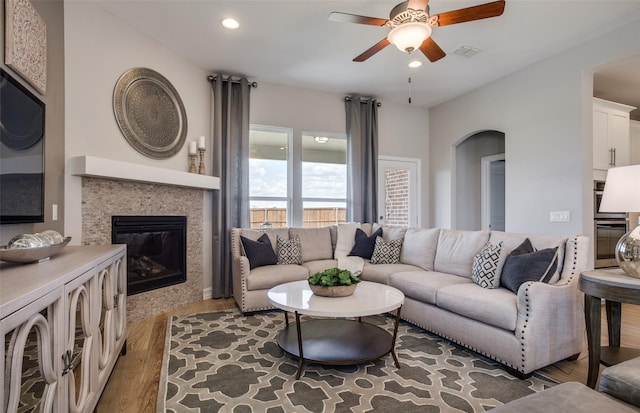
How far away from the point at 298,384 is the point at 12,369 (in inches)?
59.2

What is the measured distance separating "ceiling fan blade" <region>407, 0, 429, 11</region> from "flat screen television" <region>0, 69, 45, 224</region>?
2.45 m

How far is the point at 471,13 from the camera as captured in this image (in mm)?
2344

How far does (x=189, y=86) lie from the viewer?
409 centimetres

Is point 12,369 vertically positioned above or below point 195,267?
above

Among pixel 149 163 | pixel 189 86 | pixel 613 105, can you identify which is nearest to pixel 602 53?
pixel 613 105

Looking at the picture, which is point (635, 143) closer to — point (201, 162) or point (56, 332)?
point (201, 162)

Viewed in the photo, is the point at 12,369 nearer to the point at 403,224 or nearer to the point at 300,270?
the point at 300,270

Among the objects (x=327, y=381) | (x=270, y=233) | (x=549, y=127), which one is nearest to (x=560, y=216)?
(x=549, y=127)

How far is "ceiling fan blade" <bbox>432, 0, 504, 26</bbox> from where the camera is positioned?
7.39 ft

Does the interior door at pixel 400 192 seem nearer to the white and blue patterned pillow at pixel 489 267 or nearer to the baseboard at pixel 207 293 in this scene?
the white and blue patterned pillow at pixel 489 267

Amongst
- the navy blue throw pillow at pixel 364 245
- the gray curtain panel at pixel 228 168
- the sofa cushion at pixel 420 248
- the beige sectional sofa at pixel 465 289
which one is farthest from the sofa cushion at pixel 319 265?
the gray curtain panel at pixel 228 168

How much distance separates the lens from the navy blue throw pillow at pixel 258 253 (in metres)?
3.82

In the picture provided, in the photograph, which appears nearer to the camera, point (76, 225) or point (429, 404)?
point (429, 404)

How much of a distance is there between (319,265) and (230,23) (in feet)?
9.20
